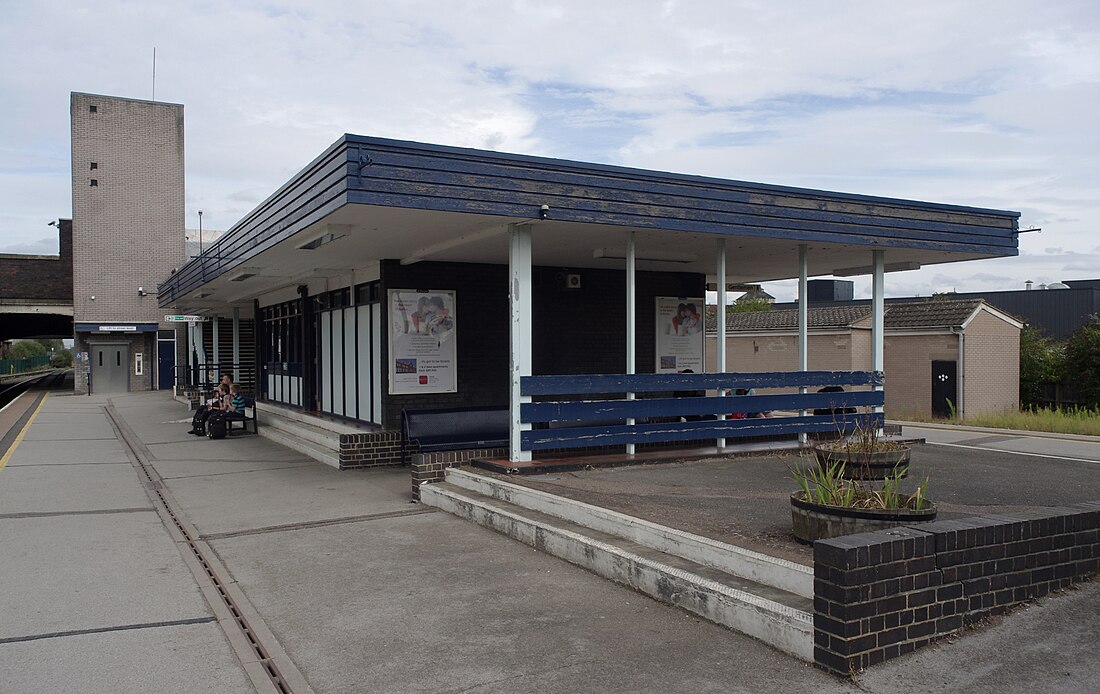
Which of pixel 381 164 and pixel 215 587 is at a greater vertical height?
pixel 381 164

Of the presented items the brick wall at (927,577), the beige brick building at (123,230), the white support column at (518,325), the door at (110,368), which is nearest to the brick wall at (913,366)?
the white support column at (518,325)

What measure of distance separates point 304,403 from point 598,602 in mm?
13546

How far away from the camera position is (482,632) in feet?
18.8

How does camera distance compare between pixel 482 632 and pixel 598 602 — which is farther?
pixel 598 602

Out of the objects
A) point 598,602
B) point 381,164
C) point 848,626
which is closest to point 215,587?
point 598,602

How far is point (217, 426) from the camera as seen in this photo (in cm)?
1792

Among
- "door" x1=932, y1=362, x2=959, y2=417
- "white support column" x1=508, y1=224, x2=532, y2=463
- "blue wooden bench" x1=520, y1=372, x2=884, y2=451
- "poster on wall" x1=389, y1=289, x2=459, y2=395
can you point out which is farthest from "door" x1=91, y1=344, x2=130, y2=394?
"white support column" x1=508, y1=224, x2=532, y2=463

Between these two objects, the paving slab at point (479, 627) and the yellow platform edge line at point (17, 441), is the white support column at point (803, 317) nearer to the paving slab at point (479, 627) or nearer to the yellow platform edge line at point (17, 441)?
the paving slab at point (479, 627)

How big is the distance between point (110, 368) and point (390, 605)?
40400 millimetres

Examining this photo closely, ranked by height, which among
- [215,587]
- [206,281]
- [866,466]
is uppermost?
[206,281]

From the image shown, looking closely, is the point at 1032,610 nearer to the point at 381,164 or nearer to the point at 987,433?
the point at 381,164

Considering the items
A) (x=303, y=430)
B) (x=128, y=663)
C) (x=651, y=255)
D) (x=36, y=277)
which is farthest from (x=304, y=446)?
(x=36, y=277)

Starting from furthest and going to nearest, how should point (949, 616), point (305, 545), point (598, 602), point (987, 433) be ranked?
point (987, 433) → point (305, 545) → point (598, 602) → point (949, 616)

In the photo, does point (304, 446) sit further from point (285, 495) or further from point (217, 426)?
point (285, 495)
